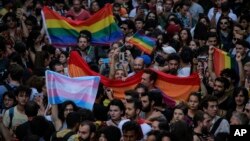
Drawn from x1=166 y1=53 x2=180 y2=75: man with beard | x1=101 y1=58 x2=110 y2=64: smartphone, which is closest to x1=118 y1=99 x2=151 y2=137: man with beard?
x1=166 y1=53 x2=180 y2=75: man with beard

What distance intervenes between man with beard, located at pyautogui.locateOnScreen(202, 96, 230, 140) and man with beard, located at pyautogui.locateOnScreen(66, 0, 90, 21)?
752 cm

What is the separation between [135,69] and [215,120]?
136 inches

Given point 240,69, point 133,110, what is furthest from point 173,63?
point 133,110

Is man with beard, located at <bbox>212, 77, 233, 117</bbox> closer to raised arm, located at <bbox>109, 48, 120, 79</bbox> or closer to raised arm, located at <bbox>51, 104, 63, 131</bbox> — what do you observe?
raised arm, located at <bbox>109, 48, 120, 79</bbox>

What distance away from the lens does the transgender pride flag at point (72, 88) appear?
16484 mm

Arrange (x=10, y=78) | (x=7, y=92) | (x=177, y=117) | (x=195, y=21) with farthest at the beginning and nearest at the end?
1. (x=195, y=21)
2. (x=10, y=78)
3. (x=7, y=92)
4. (x=177, y=117)

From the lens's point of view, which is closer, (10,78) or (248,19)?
(10,78)

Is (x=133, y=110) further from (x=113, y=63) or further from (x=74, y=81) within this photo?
(x=113, y=63)

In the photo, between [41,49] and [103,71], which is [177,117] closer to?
[103,71]

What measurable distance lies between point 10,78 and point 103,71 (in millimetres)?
2035

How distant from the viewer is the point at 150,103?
16.1m

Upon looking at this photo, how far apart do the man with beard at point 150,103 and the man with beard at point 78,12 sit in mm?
7064

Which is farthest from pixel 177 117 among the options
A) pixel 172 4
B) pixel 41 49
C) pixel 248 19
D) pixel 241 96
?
pixel 172 4

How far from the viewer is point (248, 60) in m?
18.4
